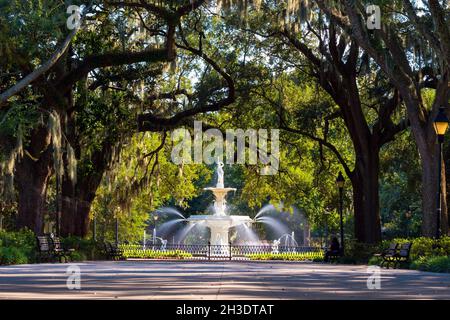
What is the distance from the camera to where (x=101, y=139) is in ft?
122

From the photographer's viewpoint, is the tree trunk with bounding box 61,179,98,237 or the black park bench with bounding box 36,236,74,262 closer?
the black park bench with bounding box 36,236,74,262

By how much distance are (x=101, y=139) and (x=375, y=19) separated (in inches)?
581

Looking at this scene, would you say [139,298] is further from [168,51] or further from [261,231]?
[261,231]

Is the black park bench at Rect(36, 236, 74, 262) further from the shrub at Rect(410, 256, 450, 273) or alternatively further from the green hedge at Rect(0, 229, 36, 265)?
the shrub at Rect(410, 256, 450, 273)

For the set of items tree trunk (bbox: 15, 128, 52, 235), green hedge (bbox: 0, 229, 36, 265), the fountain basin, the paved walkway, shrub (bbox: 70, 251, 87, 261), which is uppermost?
tree trunk (bbox: 15, 128, 52, 235)

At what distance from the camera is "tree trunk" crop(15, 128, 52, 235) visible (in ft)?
108

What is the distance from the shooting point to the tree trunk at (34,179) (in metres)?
32.8

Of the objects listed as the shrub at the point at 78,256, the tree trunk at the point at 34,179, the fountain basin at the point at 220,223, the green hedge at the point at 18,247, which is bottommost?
the shrub at the point at 78,256

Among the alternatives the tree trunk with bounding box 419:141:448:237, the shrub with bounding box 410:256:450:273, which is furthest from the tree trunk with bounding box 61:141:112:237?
the shrub with bounding box 410:256:450:273

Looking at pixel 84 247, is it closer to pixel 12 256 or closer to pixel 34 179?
pixel 34 179

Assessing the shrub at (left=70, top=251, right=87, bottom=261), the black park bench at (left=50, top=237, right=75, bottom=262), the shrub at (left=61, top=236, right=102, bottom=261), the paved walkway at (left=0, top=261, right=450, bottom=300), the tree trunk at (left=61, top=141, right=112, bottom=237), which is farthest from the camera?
the tree trunk at (left=61, top=141, right=112, bottom=237)

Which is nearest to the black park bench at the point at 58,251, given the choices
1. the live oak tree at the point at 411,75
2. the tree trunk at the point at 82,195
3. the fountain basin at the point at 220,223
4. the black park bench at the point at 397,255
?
the tree trunk at the point at 82,195

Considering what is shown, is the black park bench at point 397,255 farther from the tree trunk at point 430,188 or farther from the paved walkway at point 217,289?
the paved walkway at point 217,289

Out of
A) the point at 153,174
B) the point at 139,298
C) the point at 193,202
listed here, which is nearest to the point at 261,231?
the point at 193,202
